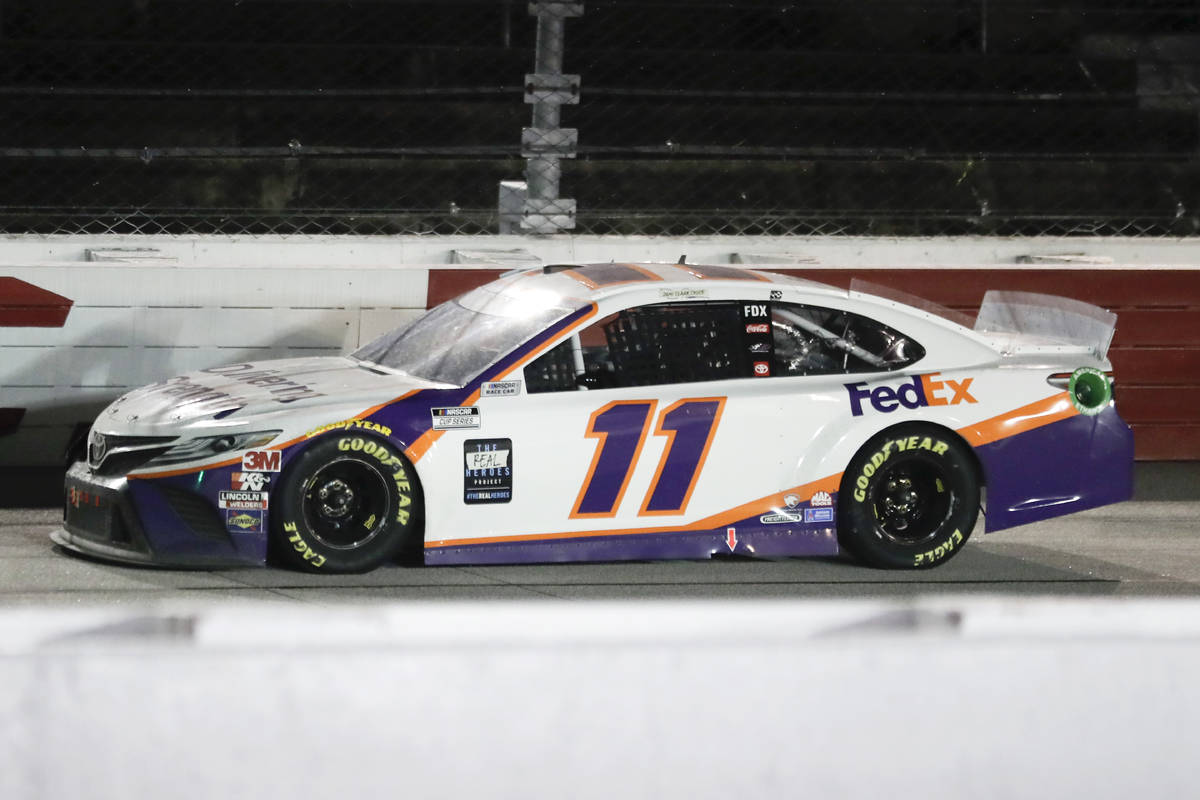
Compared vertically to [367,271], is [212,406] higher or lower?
lower

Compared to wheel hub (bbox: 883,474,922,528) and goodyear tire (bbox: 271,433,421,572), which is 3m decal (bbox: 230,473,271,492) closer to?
goodyear tire (bbox: 271,433,421,572)

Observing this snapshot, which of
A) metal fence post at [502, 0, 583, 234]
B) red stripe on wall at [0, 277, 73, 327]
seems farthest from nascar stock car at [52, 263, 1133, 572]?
metal fence post at [502, 0, 583, 234]

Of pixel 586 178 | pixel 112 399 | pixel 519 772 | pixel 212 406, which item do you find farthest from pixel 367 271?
pixel 519 772

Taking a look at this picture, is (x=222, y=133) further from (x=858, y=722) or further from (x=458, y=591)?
(x=858, y=722)

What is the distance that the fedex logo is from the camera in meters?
6.84

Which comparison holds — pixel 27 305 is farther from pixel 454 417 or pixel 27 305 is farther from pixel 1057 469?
pixel 1057 469

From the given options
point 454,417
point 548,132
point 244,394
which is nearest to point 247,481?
point 244,394

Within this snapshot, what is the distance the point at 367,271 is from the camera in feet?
29.2

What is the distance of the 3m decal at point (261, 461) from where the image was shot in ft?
20.5

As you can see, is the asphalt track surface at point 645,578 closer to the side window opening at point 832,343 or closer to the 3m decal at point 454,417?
the 3m decal at point 454,417

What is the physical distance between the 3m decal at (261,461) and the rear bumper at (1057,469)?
285 centimetres

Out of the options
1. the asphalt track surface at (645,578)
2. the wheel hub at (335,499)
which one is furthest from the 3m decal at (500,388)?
the asphalt track surface at (645,578)

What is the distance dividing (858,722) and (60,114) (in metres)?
11.3

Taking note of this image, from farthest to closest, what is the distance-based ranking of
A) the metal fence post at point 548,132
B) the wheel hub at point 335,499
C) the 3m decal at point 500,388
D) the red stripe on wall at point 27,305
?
the metal fence post at point 548,132
the red stripe on wall at point 27,305
the 3m decal at point 500,388
the wheel hub at point 335,499
